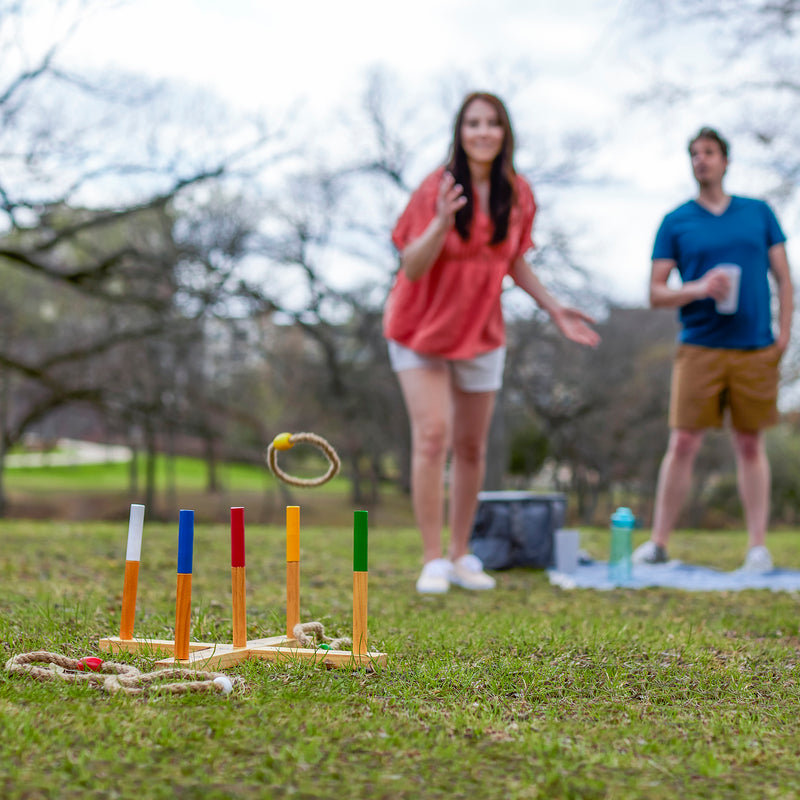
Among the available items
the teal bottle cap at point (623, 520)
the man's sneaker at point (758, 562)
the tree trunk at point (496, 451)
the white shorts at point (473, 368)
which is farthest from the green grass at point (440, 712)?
the tree trunk at point (496, 451)

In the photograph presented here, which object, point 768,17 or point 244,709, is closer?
point 244,709

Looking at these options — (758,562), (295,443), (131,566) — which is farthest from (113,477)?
(131,566)

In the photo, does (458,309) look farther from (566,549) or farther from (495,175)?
(566,549)

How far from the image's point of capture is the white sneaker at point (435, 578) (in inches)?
131

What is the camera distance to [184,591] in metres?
1.91

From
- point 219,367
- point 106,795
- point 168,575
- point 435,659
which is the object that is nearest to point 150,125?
point 168,575

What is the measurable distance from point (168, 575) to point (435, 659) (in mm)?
1971

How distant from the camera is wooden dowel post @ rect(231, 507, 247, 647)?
77.9 inches

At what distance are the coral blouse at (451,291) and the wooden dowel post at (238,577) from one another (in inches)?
63.4

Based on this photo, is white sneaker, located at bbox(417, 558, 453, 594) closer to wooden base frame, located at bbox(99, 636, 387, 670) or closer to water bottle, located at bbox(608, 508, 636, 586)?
water bottle, located at bbox(608, 508, 636, 586)

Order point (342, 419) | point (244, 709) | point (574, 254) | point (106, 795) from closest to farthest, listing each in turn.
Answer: point (106, 795), point (244, 709), point (574, 254), point (342, 419)

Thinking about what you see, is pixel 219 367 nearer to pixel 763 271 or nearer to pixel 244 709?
pixel 763 271

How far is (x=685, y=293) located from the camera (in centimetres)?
420

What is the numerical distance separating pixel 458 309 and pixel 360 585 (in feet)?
5.71
